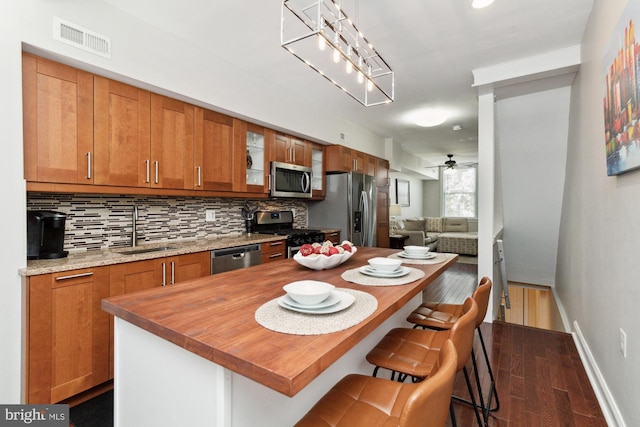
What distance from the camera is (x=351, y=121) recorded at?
16.9 feet

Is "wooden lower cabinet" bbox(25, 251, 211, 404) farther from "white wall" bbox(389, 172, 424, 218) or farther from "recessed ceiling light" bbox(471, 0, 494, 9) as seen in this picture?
"white wall" bbox(389, 172, 424, 218)

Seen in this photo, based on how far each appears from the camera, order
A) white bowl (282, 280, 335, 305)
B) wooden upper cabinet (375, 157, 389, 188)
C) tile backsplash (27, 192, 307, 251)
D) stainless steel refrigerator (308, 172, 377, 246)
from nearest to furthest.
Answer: white bowl (282, 280, 335, 305), tile backsplash (27, 192, 307, 251), stainless steel refrigerator (308, 172, 377, 246), wooden upper cabinet (375, 157, 389, 188)

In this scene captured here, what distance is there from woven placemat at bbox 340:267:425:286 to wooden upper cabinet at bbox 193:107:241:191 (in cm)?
191

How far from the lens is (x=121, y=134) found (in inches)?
93.8

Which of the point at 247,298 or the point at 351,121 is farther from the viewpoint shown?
the point at 351,121

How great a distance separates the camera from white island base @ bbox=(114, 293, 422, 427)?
0.91 meters

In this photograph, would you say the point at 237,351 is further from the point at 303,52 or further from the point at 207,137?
the point at 303,52

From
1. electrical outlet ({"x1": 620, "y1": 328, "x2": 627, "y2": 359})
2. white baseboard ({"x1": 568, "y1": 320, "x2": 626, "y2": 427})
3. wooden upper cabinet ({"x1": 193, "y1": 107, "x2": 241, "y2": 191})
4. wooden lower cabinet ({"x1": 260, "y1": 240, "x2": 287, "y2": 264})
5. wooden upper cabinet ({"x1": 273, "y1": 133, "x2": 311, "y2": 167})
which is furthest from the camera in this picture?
Result: wooden upper cabinet ({"x1": 273, "y1": 133, "x2": 311, "y2": 167})

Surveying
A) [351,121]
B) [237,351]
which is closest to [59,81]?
[237,351]

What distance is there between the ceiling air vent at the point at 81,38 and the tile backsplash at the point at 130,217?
107 cm

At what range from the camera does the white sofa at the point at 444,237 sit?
7.45m

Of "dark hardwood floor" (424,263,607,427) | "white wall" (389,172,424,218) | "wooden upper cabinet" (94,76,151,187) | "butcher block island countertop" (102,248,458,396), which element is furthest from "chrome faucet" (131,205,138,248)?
"white wall" (389,172,424,218)

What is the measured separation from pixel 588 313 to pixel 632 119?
172 cm

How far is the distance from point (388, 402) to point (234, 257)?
7.23 feet
